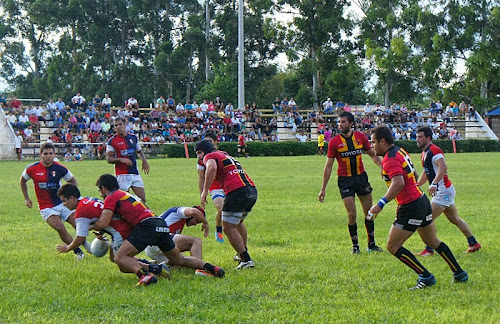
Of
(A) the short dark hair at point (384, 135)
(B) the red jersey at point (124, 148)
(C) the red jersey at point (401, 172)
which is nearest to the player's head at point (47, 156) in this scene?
(B) the red jersey at point (124, 148)

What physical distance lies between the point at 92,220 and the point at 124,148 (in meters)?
5.16

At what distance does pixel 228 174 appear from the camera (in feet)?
30.0

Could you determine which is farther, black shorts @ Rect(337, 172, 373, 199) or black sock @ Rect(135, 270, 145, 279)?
black shorts @ Rect(337, 172, 373, 199)

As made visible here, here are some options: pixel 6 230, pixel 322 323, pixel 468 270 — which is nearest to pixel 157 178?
pixel 6 230

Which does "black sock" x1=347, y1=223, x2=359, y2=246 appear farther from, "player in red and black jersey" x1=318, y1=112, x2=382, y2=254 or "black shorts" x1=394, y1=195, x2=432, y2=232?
"black shorts" x1=394, y1=195, x2=432, y2=232

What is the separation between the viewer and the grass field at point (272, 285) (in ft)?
21.6

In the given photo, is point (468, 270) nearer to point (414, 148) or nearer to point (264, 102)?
point (414, 148)

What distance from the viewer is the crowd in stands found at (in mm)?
41125

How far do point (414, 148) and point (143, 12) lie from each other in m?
29.9

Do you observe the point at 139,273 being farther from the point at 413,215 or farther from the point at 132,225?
the point at 413,215

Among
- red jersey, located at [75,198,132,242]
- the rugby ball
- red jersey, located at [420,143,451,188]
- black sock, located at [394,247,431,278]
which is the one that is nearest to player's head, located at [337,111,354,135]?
red jersey, located at [420,143,451,188]

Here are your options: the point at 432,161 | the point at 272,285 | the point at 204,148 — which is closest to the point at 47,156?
the point at 204,148

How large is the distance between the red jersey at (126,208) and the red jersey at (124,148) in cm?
522

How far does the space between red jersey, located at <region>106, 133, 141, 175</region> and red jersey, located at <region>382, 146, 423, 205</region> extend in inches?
259
